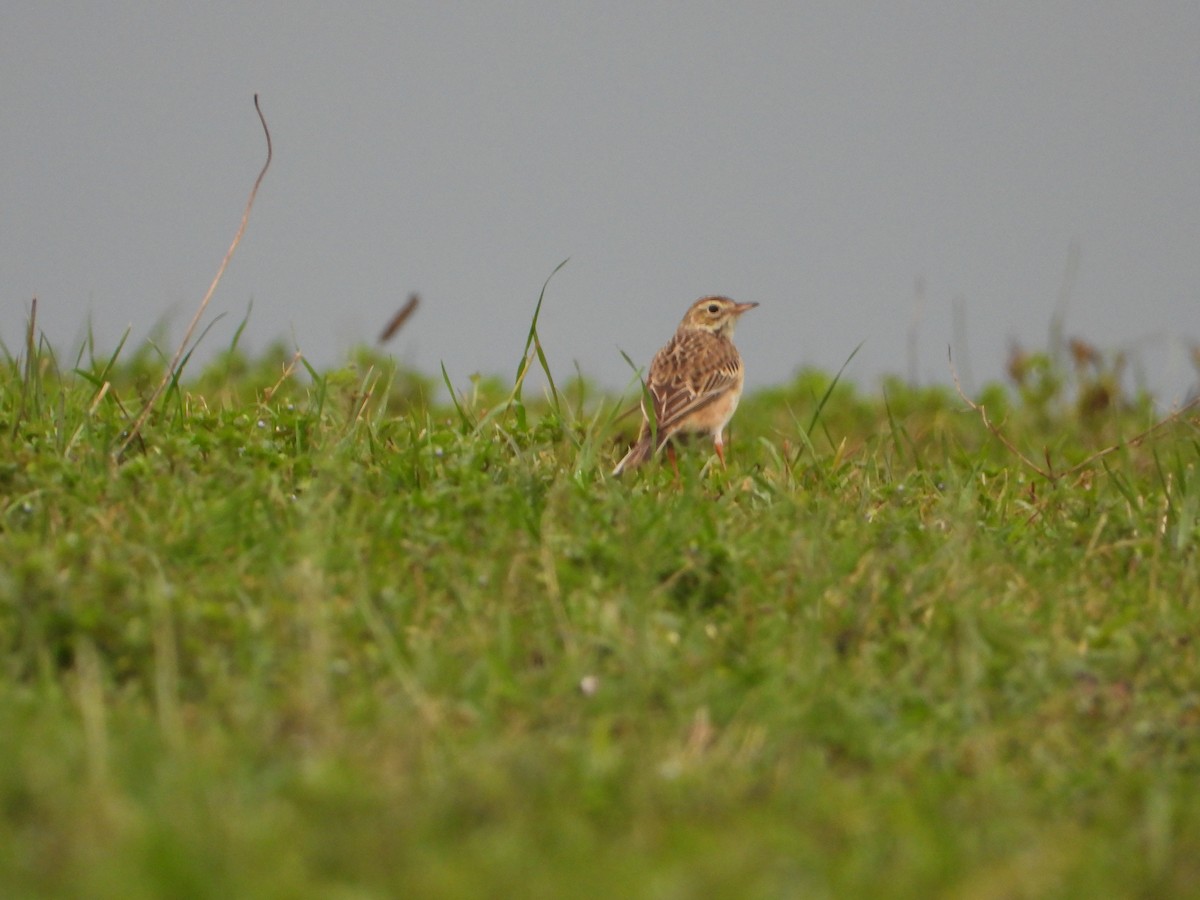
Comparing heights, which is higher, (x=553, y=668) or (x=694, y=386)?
(x=694, y=386)

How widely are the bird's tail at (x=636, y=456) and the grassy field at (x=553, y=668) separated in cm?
24

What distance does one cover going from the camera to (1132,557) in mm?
6570

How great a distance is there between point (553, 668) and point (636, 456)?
3.71m

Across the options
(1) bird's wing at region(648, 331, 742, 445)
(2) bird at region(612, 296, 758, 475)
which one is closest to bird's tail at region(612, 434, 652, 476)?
(2) bird at region(612, 296, 758, 475)

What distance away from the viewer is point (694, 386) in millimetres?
10117

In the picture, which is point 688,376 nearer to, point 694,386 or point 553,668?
point 694,386

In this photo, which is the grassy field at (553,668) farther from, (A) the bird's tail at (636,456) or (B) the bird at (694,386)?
(B) the bird at (694,386)

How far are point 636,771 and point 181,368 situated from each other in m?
4.08

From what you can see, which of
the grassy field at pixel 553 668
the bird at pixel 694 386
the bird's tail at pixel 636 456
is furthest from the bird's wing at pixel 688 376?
the grassy field at pixel 553 668

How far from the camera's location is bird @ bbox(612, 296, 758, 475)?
31.7ft

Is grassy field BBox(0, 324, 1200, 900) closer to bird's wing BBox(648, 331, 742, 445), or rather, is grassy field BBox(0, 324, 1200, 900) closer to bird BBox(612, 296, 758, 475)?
bird BBox(612, 296, 758, 475)

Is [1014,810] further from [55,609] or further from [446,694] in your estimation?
[55,609]

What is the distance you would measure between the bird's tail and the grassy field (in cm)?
24

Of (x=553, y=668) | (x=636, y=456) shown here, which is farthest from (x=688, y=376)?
(x=553, y=668)
